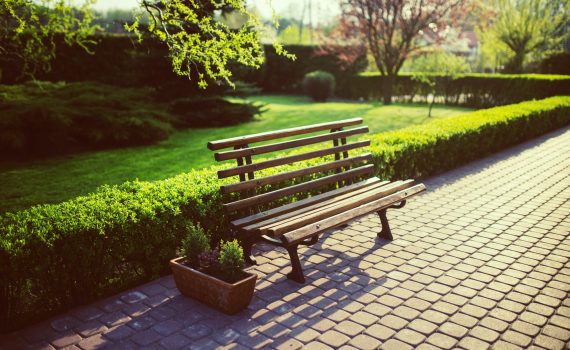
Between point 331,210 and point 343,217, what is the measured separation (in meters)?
0.16

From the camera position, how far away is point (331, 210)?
4777 mm

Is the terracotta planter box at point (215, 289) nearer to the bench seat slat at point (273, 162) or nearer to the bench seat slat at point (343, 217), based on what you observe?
the bench seat slat at point (343, 217)

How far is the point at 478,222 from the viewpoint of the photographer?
6.20m

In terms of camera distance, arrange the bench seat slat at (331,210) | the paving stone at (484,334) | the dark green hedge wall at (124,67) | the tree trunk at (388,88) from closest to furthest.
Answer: the paving stone at (484,334) < the bench seat slat at (331,210) < the dark green hedge wall at (124,67) < the tree trunk at (388,88)

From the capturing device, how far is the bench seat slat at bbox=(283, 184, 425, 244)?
4.18 metres

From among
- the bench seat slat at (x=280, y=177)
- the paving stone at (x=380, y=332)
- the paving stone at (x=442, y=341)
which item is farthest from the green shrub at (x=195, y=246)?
the paving stone at (x=442, y=341)

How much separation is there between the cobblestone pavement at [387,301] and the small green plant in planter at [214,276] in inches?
4.7

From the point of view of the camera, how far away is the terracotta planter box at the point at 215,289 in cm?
389

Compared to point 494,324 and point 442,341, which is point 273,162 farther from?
point 494,324

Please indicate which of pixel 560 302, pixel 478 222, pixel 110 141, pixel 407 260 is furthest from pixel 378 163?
pixel 110 141

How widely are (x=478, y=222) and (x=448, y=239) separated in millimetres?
877

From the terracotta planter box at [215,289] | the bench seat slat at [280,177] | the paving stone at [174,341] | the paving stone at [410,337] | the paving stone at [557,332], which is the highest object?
the bench seat slat at [280,177]

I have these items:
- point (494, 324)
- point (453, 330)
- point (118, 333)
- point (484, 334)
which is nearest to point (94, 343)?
point (118, 333)

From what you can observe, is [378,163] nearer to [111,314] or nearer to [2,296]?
[111,314]
